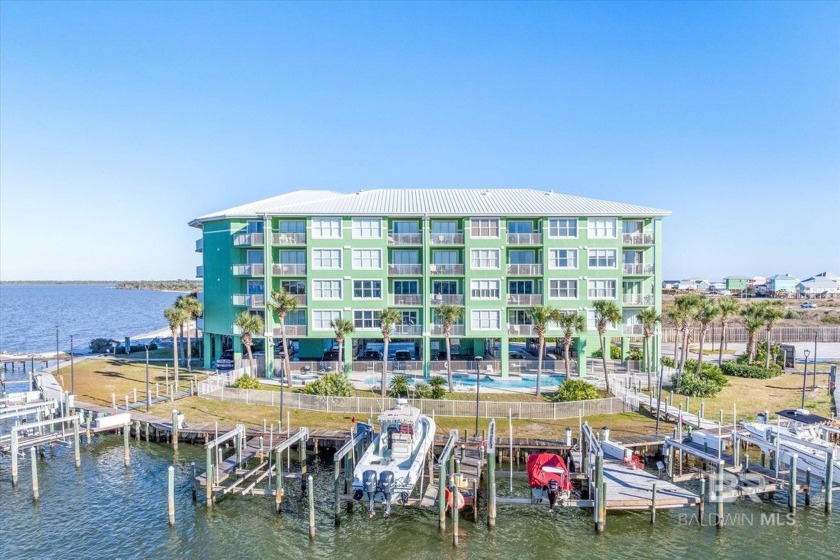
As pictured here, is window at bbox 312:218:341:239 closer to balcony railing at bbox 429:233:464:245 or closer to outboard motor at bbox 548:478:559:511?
balcony railing at bbox 429:233:464:245

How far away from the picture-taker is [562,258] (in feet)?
161

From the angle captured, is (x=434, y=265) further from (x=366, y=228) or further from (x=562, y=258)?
(x=562, y=258)

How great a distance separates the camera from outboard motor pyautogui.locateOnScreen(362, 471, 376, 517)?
22.9 meters

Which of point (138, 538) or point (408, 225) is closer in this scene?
point (138, 538)

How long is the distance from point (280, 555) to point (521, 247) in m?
34.8

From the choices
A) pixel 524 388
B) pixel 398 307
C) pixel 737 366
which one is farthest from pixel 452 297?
pixel 737 366

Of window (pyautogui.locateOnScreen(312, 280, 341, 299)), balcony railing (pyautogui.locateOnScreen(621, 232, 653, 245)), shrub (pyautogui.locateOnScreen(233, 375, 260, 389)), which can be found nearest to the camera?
shrub (pyautogui.locateOnScreen(233, 375, 260, 389))

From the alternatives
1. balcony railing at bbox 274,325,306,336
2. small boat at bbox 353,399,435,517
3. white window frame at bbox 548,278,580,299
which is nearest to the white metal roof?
white window frame at bbox 548,278,580,299

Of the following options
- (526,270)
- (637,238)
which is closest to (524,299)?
(526,270)

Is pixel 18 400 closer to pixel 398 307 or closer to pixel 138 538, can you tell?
pixel 138 538

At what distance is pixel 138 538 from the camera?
22.1m

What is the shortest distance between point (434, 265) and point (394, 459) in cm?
2599

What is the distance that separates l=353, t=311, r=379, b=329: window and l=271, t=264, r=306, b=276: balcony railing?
20.2 ft

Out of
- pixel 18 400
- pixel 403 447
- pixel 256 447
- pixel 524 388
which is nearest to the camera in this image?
pixel 403 447
